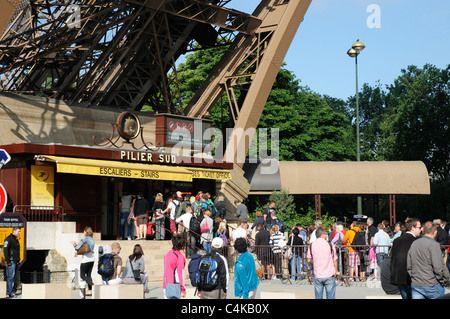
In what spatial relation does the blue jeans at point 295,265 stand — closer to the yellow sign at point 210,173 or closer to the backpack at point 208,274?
the yellow sign at point 210,173

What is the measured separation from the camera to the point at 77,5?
91.9 ft

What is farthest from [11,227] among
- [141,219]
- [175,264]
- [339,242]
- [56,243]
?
[339,242]

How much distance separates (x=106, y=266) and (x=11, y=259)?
12.2ft

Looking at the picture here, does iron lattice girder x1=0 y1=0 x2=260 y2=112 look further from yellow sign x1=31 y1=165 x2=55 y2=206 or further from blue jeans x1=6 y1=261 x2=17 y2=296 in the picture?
blue jeans x1=6 y1=261 x2=17 y2=296

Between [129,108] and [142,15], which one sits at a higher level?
[142,15]

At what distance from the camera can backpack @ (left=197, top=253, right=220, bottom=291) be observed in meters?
12.1

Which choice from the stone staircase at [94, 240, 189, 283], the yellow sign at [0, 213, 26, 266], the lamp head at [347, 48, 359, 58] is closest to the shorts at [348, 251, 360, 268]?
the stone staircase at [94, 240, 189, 283]

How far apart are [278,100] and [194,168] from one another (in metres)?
25.7

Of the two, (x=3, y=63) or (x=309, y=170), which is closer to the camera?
(x=3, y=63)

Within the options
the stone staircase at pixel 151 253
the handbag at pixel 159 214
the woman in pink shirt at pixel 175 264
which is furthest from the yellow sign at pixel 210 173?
the woman in pink shirt at pixel 175 264

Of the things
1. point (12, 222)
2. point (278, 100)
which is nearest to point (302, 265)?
point (12, 222)
